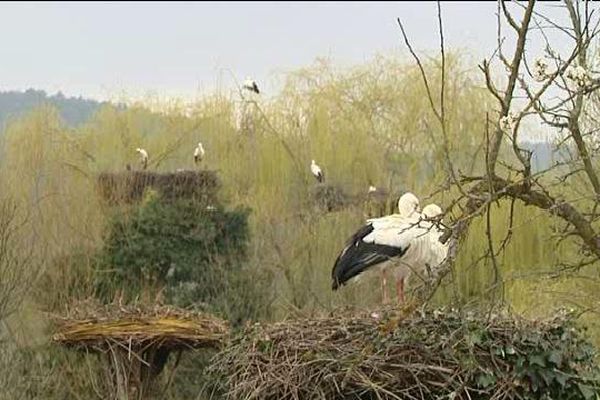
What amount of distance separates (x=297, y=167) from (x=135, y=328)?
766 cm

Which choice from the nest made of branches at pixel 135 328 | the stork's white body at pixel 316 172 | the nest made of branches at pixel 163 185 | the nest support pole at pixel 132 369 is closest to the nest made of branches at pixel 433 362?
the nest made of branches at pixel 135 328

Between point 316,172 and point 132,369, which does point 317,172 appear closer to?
point 316,172

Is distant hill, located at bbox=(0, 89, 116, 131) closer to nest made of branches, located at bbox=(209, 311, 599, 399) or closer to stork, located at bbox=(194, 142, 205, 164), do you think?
stork, located at bbox=(194, 142, 205, 164)

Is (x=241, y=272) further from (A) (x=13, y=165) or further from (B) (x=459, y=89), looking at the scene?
(B) (x=459, y=89)

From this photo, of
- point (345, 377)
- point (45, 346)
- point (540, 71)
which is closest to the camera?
point (540, 71)

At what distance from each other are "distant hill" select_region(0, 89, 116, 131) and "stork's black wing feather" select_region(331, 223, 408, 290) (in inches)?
198

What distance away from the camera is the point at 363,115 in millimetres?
19531

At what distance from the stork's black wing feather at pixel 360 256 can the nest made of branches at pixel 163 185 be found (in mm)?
2767

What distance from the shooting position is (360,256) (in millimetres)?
10992

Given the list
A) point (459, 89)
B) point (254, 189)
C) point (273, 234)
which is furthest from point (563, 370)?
point (459, 89)

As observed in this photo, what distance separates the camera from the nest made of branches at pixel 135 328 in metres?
9.18

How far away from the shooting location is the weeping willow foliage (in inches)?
482

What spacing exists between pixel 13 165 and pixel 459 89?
323 inches

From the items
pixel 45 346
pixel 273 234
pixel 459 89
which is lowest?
pixel 45 346
